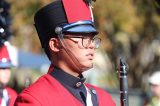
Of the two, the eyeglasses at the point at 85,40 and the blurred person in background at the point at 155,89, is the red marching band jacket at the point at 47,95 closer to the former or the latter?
the eyeglasses at the point at 85,40

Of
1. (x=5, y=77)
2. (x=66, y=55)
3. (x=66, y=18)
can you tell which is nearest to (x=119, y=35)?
(x=5, y=77)

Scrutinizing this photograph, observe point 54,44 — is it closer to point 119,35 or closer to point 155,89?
point 155,89

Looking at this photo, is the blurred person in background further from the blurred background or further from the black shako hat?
the blurred background

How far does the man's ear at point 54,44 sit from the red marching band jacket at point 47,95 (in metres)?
0.17

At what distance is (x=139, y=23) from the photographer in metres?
18.4

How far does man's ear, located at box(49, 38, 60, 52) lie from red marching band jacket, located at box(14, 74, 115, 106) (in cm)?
17

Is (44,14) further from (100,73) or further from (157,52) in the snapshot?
(100,73)

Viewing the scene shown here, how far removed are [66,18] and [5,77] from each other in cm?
368

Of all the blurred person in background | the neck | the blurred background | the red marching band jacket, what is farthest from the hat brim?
the blurred background

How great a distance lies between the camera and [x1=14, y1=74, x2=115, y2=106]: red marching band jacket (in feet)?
14.8

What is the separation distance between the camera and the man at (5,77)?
827 cm

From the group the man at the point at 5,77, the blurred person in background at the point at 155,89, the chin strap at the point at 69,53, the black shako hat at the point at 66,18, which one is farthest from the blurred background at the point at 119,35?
Answer: the chin strap at the point at 69,53

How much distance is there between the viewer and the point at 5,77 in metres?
8.34

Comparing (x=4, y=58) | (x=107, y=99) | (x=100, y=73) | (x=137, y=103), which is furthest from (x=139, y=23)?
(x=107, y=99)
